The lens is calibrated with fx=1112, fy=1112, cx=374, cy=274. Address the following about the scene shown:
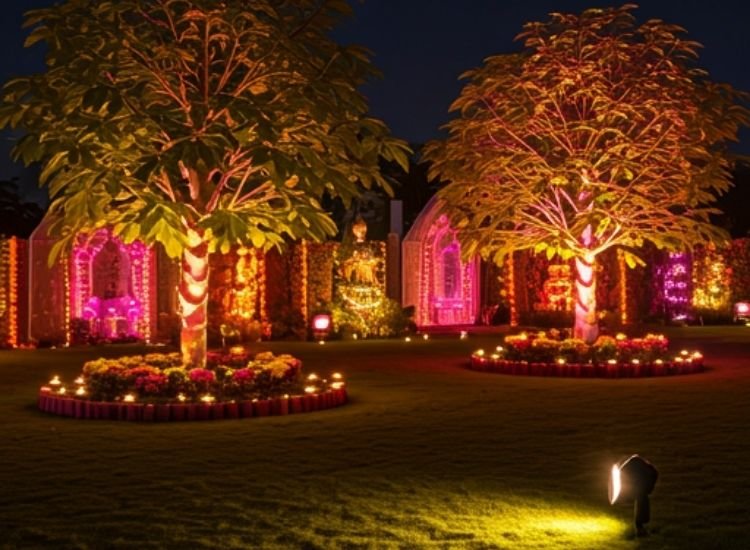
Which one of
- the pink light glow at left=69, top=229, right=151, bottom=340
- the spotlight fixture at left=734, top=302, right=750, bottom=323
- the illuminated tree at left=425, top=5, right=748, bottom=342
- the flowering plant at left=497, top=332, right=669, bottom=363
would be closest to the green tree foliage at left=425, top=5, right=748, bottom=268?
the illuminated tree at left=425, top=5, right=748, bottom=342

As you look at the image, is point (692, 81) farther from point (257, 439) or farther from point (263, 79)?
point (257, 439)

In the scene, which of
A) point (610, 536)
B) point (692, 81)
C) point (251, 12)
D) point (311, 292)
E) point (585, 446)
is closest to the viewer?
point (610, 536)

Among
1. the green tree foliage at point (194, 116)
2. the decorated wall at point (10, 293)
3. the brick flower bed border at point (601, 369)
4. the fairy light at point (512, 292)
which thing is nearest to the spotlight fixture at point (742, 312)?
the fairy light at point (512, 292)

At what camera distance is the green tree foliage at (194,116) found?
11.1 metres

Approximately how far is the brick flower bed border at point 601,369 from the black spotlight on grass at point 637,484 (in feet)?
31.5

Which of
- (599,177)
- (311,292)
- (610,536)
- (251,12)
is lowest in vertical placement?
(610,536)

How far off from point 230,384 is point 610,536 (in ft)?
21.3

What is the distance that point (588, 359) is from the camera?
1652cm

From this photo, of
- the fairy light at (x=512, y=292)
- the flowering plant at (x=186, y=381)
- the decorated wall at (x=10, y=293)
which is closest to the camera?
the flowering plant at (x=186, y=381)

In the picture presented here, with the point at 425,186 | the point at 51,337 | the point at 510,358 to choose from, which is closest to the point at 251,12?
the point at 510,358

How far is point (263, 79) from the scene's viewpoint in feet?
41.0

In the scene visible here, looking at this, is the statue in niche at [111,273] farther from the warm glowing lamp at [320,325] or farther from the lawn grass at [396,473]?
the lawn grass at [396,473]

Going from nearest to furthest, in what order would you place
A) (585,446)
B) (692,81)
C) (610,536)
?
(610,536) → (585,446) → (692,81)

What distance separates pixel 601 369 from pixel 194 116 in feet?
24.2
